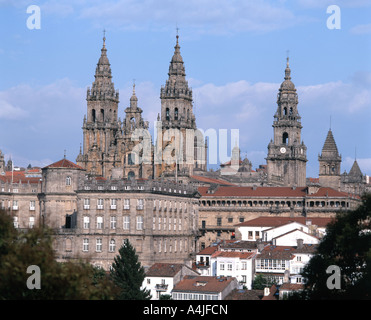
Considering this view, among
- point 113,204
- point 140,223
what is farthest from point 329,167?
point 113,204

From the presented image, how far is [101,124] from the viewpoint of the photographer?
165250mm

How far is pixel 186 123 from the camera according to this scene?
160 metres

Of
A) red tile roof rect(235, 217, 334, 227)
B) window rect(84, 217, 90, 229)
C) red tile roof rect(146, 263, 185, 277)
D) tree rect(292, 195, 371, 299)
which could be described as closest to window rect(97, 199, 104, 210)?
window rect(84, 217, 90, 229)

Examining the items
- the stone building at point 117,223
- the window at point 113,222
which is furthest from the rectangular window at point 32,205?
the window at point 113,222

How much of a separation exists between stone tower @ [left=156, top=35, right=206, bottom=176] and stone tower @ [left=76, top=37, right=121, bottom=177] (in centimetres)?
784

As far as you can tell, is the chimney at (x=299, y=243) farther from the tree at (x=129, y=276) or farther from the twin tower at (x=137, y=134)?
the twin tower at (x=137, y=134)

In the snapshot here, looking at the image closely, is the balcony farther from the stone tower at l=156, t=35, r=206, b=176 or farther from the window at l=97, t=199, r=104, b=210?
the stone tower at l=156, t=35, r=206, b=176

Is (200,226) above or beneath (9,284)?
above

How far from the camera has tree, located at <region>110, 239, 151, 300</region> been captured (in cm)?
8681

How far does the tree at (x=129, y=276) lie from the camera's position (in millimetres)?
86812

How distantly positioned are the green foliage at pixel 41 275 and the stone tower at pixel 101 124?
112062 mm
